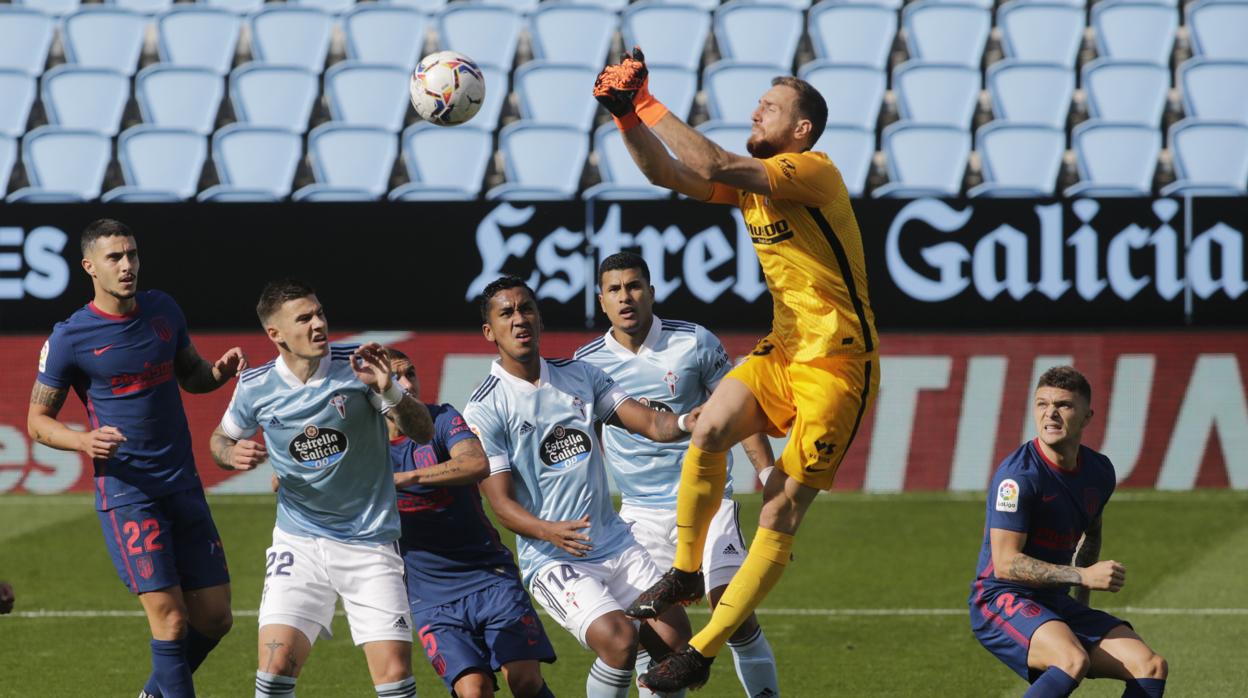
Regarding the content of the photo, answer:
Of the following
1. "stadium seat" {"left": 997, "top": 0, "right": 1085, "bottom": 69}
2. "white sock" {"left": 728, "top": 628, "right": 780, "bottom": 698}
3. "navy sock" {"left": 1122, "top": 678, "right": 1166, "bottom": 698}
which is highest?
"stadium seat" {"left": 997, "top": 0, "right": 1085, "bottom": 69}

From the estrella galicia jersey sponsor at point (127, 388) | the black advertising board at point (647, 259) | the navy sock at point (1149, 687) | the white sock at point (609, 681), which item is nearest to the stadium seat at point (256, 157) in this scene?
the black advertising board at point (647, 259)

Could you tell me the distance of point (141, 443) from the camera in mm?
7121

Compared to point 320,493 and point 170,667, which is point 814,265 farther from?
point 170,667

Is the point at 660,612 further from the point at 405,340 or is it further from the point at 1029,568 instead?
the point at 405,340

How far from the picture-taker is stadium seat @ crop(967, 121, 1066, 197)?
1480 cm

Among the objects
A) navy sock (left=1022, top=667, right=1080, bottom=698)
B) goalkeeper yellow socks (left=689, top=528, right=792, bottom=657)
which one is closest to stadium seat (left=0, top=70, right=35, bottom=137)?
goalkeeper yellow socks (left=689, top=528, right=792, bottom=657)

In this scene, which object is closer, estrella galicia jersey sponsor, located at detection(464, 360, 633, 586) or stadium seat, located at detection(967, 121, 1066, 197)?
estrella galicia jersey sponsor, located at detection(464, 360, 633, 586)

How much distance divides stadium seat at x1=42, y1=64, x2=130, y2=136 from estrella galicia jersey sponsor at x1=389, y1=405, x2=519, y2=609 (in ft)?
33.7

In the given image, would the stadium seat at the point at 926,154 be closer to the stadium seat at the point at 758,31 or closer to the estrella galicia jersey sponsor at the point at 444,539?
the stadium seat at the point at 758,31

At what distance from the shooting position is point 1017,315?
12.8 metres

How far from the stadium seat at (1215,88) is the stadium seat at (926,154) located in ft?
7.24

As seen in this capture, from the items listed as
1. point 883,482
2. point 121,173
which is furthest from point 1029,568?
point 121,173

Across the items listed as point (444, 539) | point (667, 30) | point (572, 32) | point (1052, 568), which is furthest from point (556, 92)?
point (1052, 568)

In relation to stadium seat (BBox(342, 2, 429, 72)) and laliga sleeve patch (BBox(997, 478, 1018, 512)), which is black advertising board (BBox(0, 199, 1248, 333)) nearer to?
stadium seat (BBox(342, 2, 429, 72))
